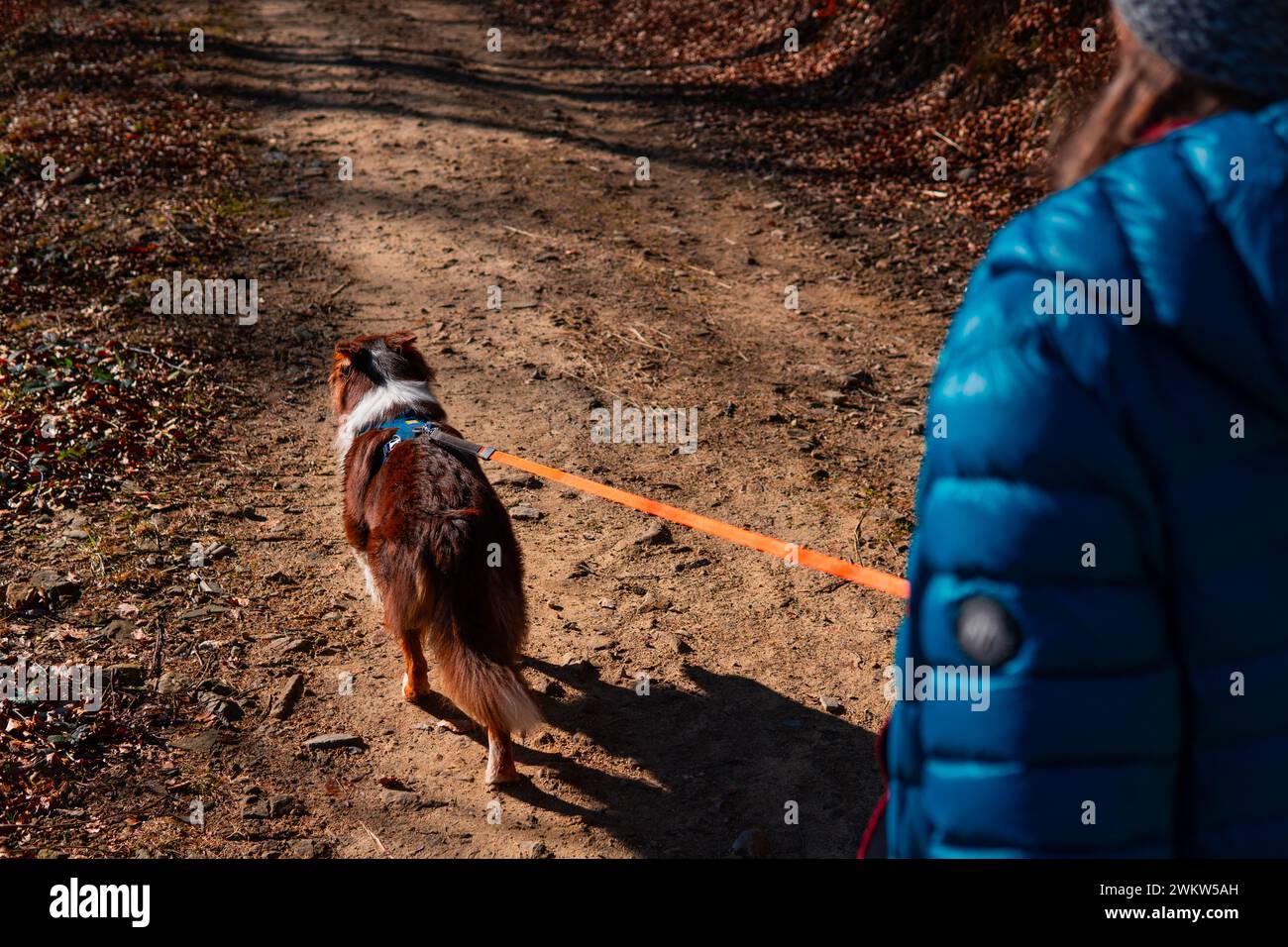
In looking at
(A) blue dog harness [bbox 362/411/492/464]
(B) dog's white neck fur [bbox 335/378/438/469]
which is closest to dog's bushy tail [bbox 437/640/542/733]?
(A) blue dog harness [bbox 362/411/492/464]

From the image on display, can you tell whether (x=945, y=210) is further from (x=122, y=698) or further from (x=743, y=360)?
(x=122, y=698)

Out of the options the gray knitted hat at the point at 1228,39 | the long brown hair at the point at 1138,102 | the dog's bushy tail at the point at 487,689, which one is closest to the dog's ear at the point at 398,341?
the dog's bushy tail at the point at 487,689

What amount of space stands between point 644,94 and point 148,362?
9.30 metres

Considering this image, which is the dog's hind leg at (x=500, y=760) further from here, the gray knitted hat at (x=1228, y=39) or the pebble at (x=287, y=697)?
the gray knitted hat at (x=1228, y=39)

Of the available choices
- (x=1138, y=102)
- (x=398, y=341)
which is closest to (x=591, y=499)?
(x=398, y=341)

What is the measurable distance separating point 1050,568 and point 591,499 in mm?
5805

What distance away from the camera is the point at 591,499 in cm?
697

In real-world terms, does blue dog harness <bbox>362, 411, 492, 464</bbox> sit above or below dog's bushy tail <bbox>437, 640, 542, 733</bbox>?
above

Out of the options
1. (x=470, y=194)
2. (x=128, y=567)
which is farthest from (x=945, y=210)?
(x=128, y=567)

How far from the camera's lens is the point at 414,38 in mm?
17625

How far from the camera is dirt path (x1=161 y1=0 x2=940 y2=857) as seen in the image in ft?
15.8

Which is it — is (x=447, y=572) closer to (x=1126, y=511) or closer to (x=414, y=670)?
(x=414, y=670)

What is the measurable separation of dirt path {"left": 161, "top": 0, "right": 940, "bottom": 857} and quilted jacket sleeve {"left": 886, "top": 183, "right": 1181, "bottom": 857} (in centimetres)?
346

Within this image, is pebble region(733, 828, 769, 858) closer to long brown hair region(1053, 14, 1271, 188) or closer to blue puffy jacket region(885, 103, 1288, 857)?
blue puffy jacket region(885, 103, 1288, 857)
